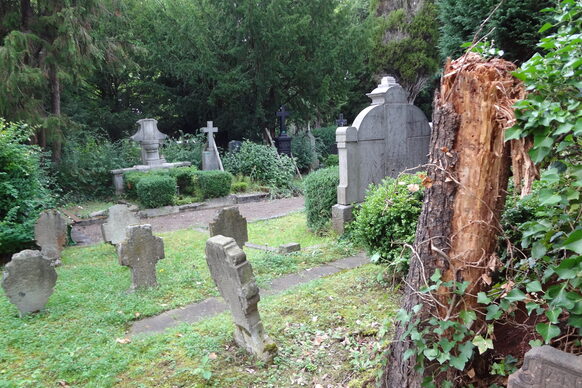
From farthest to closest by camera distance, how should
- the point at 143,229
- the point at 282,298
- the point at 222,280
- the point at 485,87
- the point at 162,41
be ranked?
the point at 162,41, the point at 143,229, the point at 282,298, the point at 222,280, the point at 485,87

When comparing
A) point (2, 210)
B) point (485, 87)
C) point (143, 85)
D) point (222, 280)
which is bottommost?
point (222, 280)

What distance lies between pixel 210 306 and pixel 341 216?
10.9ft

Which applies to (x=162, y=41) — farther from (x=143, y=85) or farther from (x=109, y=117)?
(x=109, y=117)

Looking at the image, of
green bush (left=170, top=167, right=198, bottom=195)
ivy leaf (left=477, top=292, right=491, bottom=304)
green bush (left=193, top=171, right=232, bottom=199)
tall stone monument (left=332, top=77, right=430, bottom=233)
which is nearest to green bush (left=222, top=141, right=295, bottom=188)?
green bush (left=193, top=171, right=232, bottom=199)

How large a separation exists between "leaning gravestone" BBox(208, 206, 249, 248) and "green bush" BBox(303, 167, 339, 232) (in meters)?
2.00

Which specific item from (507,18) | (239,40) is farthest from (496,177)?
(239,40)

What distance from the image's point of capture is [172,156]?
1567 cm

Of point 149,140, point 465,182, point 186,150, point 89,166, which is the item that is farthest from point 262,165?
→ point 465,182

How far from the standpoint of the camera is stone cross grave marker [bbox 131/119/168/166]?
14.2 meters

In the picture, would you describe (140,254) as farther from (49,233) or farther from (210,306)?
(49,233)

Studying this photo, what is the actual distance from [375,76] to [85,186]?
1495 centimetres

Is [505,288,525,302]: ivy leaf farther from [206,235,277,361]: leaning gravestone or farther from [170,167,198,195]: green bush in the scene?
[170,167,198,195]: green bush

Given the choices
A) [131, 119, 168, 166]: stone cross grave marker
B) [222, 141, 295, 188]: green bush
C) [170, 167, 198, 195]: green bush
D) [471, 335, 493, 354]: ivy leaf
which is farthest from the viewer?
[222, 141, 295, 188]: green bush

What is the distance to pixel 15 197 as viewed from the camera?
23.5 ft
